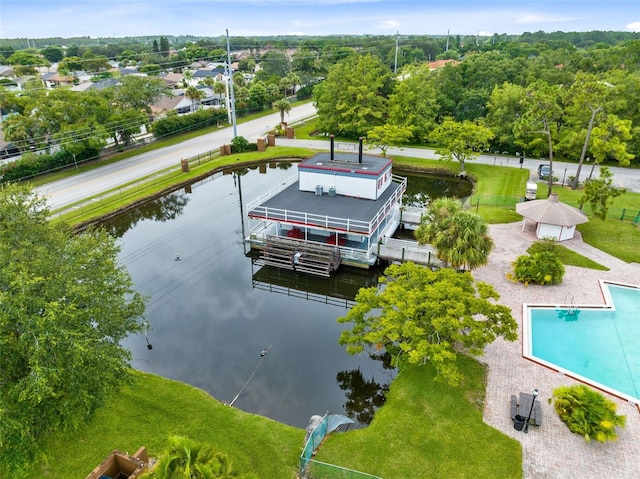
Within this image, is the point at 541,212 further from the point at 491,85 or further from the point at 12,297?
the point at 491,85

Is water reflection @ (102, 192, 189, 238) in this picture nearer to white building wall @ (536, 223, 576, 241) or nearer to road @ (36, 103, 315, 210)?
road @ (36, 103, 315, 210)

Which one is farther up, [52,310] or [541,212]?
[52,310]

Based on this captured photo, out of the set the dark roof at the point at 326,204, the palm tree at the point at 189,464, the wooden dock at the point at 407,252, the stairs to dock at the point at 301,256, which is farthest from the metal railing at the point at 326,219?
the palm tree at the point at 189,464

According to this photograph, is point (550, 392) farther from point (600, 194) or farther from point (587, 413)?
point (600, 194)

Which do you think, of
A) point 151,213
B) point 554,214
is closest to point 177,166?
point 151,213

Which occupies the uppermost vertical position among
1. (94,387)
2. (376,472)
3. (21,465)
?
(94,387)

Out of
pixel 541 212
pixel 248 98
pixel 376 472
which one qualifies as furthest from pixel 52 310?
pixel 248 98

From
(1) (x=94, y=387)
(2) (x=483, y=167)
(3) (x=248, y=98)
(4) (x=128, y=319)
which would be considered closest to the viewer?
(1) (x=94, y=387)
